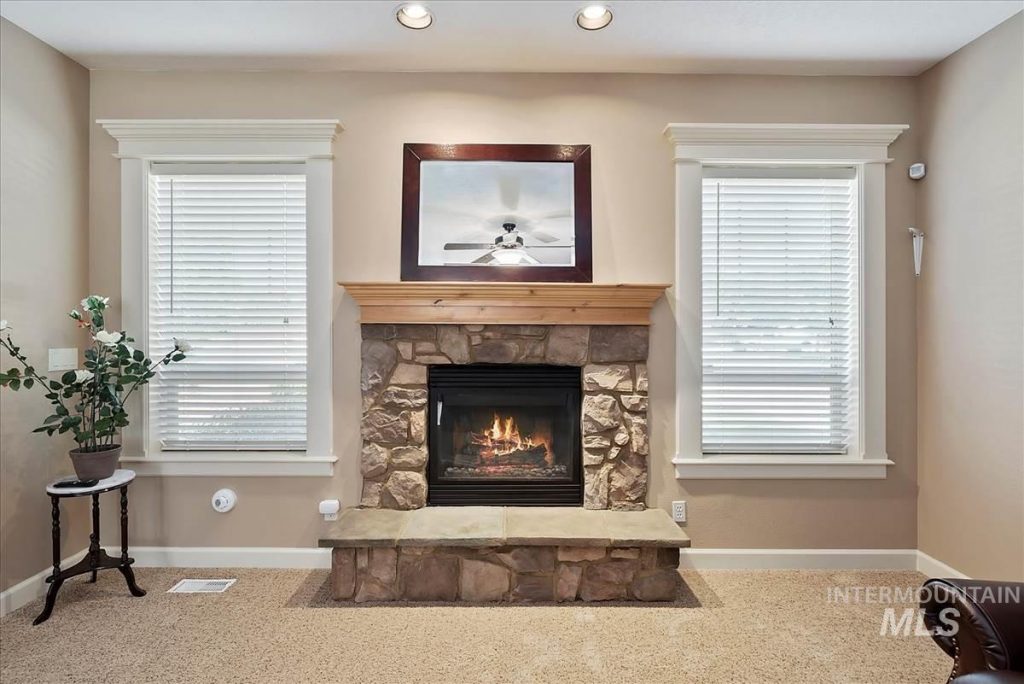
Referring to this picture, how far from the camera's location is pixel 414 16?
2418 millimetres

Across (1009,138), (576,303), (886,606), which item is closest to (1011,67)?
(1009,138)

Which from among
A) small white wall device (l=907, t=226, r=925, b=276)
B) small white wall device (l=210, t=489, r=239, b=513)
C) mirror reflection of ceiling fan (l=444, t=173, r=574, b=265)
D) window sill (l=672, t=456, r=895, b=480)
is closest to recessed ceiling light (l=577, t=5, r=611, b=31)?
mirror reflection of ceiling fan (l=444, t=173, r=574, b=265)

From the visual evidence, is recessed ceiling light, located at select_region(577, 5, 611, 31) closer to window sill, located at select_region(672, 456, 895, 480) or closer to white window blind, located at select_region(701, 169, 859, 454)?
white window blind, located at select_region(701, 169, 859, 454)

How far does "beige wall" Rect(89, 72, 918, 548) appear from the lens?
114 inches

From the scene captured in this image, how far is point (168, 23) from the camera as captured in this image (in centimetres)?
248

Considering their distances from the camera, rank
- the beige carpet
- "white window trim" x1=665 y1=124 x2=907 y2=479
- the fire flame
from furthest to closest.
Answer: the fire flame
"white window trim" x1=665 y1=124 x2=907 y2=479
the beige carpet

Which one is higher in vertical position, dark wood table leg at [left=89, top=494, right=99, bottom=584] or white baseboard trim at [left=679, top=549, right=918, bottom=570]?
dark wood table leg at [left=89, top=494, right=99, bottom=584]

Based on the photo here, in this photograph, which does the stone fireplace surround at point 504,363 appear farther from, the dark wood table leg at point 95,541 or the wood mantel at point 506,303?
the dark wood table leg at point 95,541

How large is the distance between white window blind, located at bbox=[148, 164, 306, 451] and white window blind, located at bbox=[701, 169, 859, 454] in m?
2.27

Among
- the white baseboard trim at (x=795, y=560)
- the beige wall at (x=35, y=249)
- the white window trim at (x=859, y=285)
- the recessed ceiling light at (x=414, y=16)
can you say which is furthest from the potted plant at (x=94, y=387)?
the white baseboard trim at (x=795, y=560)

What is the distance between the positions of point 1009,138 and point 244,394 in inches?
155

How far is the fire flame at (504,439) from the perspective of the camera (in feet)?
9.77

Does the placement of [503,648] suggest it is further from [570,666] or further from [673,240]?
[673,240]

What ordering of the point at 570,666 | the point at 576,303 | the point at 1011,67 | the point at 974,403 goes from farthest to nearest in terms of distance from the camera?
the point at 576,303 → the point at 974,403 → the point at 1011,67 → the point at 570,666
